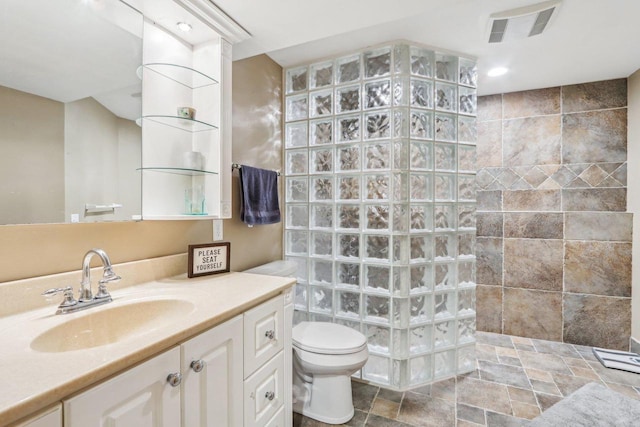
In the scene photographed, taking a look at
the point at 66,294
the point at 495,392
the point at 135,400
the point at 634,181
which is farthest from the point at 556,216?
the point at 66,294

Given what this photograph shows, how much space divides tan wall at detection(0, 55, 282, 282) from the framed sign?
0.50 ft

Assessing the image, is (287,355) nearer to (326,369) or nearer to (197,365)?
(326,369)

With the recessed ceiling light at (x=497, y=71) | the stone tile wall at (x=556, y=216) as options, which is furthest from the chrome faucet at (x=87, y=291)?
the stone tile wall at (x=556, y=216)

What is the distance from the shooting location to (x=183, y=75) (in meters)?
1.59

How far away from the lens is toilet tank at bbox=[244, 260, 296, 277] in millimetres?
1974

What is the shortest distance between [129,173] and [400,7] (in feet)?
4.58

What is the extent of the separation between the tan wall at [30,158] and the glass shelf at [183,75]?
497 millimetres

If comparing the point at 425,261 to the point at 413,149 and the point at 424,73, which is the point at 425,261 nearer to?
the point at 413,149

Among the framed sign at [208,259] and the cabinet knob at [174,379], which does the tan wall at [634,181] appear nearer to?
the framed sign at [208,259]

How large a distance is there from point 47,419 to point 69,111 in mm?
1012

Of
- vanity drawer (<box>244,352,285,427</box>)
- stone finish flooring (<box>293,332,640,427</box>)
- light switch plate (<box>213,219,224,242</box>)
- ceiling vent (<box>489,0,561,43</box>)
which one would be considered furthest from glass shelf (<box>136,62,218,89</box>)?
stone finish flooring (<box>293,332,640,427</box>)

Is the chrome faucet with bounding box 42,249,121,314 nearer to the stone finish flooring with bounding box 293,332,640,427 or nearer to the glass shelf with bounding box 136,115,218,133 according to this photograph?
the glass shelf with bounding box 136,115,218,133

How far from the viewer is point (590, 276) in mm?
2674

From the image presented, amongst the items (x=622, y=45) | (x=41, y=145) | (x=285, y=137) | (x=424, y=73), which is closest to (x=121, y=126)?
(x=41, y=145)
